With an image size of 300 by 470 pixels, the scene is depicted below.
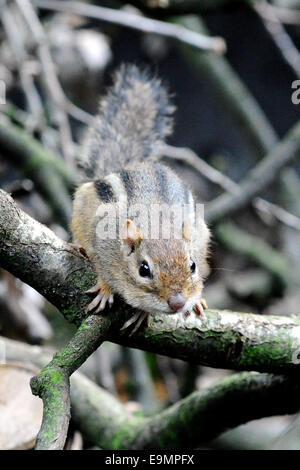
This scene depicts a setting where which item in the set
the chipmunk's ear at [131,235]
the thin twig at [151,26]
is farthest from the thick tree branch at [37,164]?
the chipmunk's ear at [131,235]

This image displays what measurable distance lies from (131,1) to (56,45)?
1.00m

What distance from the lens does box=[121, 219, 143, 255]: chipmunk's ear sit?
1971 millimetres

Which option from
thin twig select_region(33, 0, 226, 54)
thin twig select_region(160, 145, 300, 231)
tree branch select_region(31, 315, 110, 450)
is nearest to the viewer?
tree branch select_region(31, 315, 110, 450)

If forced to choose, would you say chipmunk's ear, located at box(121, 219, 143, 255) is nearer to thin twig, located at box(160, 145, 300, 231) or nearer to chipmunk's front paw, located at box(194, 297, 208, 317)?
chipmunk's front paw, located at box(194, 297, 208, 317)

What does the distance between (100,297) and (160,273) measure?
0.70ft

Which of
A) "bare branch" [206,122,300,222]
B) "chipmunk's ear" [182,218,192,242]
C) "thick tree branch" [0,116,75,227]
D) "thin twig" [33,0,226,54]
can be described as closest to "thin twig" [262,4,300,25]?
"thin twig" [33,0,226,54]

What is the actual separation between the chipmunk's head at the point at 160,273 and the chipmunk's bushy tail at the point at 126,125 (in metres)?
0.53

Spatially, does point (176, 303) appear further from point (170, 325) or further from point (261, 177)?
point (261, 177)

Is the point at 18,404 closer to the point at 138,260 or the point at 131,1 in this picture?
the point at 138,260

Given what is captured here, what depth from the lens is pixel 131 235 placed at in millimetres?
1981

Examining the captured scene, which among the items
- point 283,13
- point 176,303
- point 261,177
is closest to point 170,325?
point 176,303

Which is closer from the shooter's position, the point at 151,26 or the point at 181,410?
the point at 181,410

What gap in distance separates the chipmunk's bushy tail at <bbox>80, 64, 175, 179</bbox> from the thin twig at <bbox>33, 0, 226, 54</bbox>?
30 centimetres

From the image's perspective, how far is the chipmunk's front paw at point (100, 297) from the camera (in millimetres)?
1747
